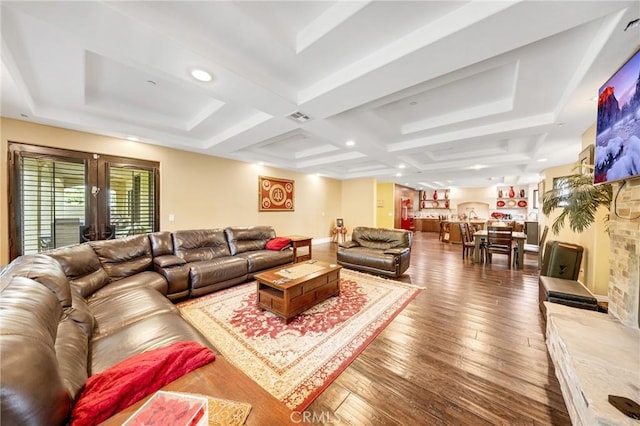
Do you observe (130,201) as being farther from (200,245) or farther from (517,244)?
(517,244)

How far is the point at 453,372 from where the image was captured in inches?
71.7

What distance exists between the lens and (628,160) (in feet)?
5.17

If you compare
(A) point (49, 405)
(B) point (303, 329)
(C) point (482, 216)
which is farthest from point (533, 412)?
(C) point (482, 216)

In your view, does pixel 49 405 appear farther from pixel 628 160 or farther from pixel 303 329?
pixel 628 160

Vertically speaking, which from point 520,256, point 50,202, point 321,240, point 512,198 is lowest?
point 321,240

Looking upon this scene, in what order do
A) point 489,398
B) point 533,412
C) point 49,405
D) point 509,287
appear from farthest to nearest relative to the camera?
point 509,287
point 489,398
point 533,412
point 49,405

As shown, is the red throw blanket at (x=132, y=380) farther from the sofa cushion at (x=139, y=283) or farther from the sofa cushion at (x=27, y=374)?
the sofa cushion at (x=139, y=283)

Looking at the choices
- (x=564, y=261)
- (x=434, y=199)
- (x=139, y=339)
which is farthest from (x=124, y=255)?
(x=434, y=199)

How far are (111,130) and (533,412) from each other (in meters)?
5.73

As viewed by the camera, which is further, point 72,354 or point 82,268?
point 82,268

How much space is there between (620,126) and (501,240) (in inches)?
152

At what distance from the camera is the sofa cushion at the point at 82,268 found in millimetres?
2299

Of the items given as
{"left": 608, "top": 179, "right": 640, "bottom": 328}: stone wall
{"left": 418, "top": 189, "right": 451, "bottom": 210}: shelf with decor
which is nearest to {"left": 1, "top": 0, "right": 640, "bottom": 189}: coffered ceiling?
{"left": 608, "top": 179, "right": 640, "bottom": 328}: stone wall

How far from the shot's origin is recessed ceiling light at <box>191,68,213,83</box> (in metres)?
2.06
